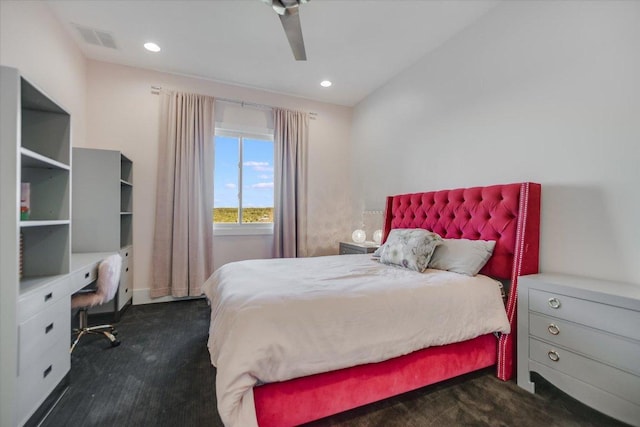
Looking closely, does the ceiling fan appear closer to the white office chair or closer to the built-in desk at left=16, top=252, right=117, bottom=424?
the built-in desk at left=16, top=252, right=117, bottom=424

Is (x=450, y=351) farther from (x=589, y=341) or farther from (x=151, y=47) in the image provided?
(x=151, y=47)

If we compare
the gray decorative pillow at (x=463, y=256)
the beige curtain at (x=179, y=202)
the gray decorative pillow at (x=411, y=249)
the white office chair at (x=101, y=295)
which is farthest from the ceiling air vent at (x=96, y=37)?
the gray decorative pillow at (x=463, y=256)

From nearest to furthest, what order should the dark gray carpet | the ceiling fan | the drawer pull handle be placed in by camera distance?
the dark gray carpet → the drawer pull handle → the ceiling fan

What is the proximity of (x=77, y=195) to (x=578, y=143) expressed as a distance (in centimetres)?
435

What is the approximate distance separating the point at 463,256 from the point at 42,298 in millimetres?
2762

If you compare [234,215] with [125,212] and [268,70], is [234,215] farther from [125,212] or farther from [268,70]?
[268,70]

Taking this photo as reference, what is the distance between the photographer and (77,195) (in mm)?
2703

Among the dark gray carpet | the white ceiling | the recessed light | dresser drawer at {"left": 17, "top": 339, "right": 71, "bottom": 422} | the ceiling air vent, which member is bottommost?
the dark gray carpet

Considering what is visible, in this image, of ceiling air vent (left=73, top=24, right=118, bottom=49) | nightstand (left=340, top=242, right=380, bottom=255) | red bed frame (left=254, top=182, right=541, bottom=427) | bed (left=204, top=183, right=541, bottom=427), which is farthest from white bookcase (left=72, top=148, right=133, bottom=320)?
nightstand (left=340, top=242, right=380, bottom=255)

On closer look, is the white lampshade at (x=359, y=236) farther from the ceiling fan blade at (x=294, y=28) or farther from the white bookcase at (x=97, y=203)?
the white bookcase at (x=97, y=203)

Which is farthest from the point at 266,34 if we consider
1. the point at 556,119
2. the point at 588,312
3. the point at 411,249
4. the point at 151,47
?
the point at 588,312

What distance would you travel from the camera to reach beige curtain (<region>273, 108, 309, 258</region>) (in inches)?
156

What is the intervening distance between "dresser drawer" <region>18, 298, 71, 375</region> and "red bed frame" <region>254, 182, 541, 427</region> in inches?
46.0

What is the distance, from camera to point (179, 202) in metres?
3.46
